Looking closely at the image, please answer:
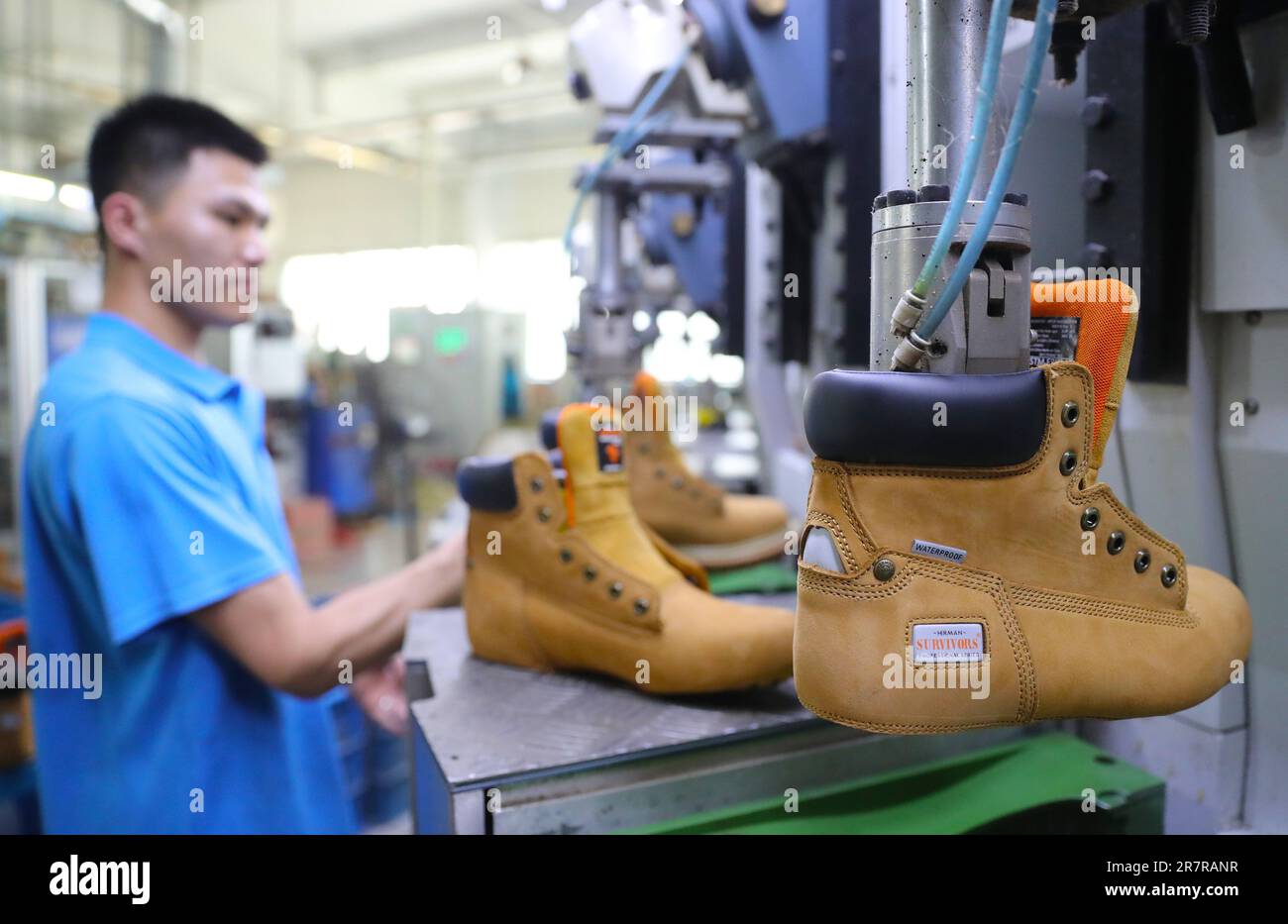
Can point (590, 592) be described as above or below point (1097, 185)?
below

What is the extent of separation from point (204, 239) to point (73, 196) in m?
4.66

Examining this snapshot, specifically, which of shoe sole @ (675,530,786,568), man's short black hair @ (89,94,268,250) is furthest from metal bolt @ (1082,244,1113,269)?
man's short black hair @ (89,94,268,250)

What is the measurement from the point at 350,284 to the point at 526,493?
10.9 m

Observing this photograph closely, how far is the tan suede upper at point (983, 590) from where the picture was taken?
69 centimetres

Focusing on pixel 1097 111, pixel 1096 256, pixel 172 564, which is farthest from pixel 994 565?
pixel 172 564

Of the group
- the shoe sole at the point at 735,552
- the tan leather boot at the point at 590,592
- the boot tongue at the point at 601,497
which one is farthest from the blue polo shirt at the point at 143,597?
the shoe sole at the point at 735,552

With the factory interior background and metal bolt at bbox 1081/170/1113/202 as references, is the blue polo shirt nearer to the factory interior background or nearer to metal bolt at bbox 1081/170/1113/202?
the factory interior background

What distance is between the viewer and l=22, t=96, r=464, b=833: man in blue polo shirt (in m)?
1.30

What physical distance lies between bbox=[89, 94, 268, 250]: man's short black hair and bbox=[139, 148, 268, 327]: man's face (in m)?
0.02

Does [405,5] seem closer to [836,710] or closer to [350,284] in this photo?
[350,284]

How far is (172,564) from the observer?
4.21 ft

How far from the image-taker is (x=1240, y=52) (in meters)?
0.96

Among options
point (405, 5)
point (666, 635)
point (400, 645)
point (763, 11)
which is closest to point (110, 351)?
point (400, 645)

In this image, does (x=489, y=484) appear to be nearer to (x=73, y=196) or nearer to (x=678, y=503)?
(x=678, y=503)
